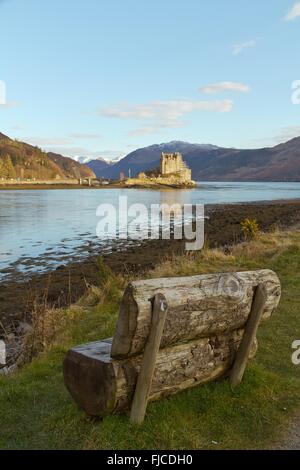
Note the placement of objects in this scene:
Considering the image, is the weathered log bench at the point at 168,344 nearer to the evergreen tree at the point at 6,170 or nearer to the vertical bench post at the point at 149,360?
the vertical bench post at the point at 149,360

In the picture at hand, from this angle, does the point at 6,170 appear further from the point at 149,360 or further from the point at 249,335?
the point at 149,360

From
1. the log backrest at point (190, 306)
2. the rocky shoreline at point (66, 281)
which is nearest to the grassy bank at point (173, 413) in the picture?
the log backrest at point (190, 306)

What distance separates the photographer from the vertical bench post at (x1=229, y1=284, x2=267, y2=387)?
18.9 feet

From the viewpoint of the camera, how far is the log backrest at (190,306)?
14.8 ft

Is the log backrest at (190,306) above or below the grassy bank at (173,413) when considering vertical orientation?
above

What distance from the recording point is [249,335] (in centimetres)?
584

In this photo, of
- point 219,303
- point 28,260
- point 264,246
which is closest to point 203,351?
point 219,303

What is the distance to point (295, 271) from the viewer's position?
14.6 metres

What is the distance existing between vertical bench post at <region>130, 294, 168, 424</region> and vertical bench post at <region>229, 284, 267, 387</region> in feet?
5.54

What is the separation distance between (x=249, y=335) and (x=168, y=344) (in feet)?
4.56
